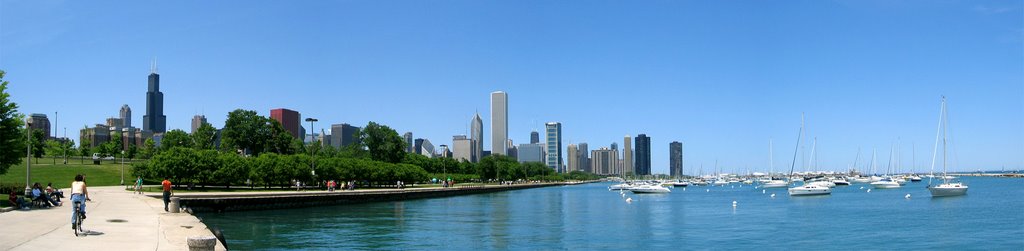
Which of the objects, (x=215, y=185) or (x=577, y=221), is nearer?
(x=577, y=221)

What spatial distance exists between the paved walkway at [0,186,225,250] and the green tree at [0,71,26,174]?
Answer: 19.5ft

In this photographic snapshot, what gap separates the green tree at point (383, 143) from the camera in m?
162

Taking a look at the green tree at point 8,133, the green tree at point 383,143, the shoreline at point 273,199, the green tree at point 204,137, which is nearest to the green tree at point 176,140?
the green tree at point 204,137

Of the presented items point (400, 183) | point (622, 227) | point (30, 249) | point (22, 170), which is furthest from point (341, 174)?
point (30, 249)

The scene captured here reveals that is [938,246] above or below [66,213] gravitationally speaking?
below

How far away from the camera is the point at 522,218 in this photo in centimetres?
6291

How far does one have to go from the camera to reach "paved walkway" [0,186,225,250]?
849 inches

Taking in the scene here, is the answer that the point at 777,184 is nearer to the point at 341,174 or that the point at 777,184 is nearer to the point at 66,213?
the point at 341,174

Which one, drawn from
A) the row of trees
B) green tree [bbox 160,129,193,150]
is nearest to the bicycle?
the row of trees

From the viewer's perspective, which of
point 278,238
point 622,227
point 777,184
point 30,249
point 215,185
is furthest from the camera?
point 777,184

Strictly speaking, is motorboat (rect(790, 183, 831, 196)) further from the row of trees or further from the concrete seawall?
the row of trees

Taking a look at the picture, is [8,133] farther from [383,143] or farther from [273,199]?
[383,143]

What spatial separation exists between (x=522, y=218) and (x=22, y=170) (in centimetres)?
8107

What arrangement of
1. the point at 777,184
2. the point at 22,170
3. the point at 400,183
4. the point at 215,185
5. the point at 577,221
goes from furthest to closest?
the point at 777,184, the point at 400,183, the point at 22,170, the point at 215,185, the point at 577,221
